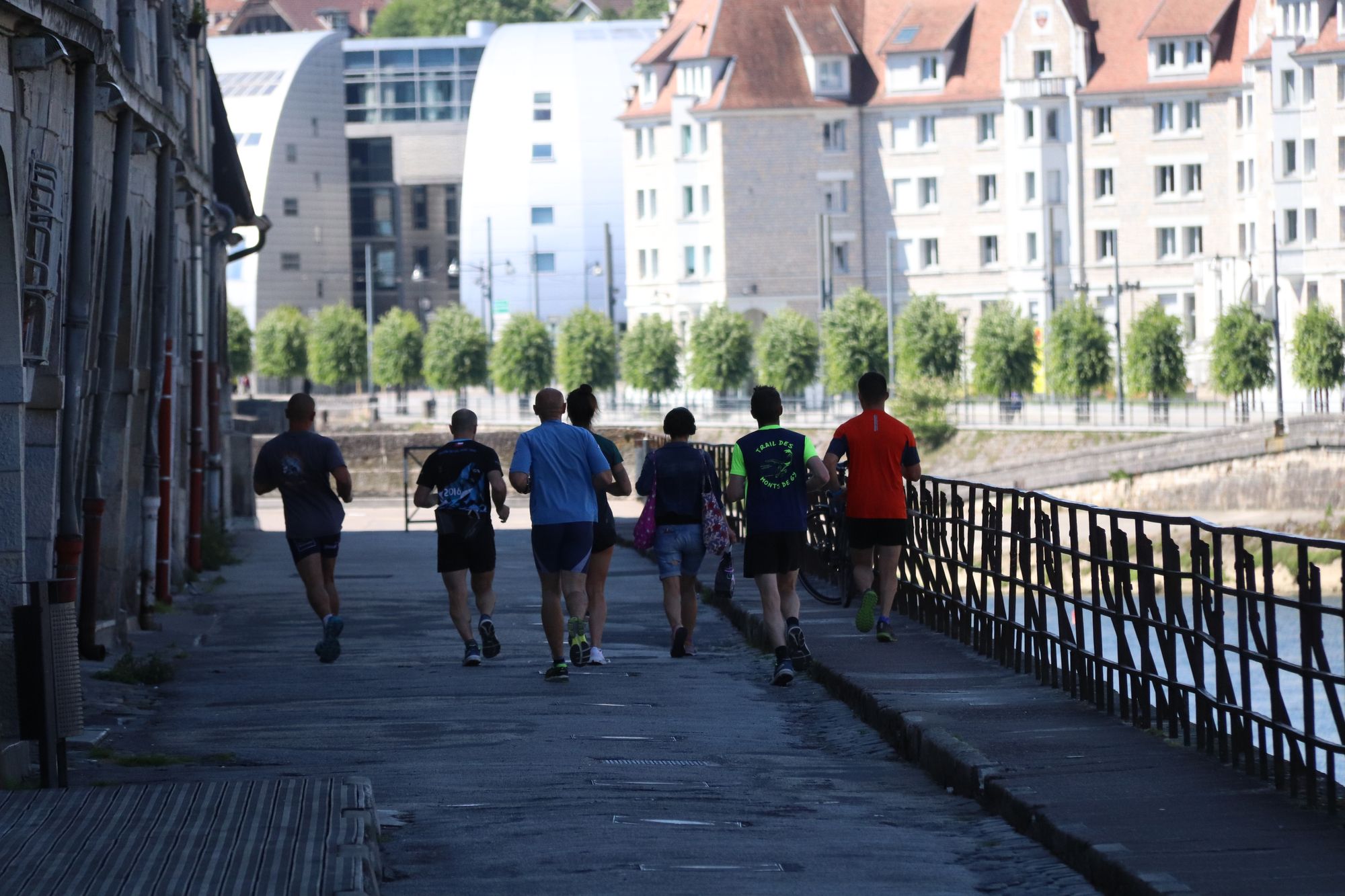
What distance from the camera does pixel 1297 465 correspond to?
62.6 metres

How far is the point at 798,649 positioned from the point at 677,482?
1.30 metres

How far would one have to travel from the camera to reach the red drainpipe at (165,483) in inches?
755

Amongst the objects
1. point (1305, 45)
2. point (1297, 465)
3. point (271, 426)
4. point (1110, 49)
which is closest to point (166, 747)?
point (1297, 465)

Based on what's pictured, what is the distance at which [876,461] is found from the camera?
13.8 metres

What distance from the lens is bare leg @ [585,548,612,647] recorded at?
1415 centimetres

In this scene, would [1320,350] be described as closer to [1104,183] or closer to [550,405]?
[1104,183]

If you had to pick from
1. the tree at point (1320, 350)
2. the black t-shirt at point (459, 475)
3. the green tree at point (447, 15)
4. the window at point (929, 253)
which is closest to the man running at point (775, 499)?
the black t-shirt at point (459, 475)

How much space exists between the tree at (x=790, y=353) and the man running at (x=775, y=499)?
73399 millimetres

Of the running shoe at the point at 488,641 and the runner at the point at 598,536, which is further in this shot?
the running shoe at the point at 488,641

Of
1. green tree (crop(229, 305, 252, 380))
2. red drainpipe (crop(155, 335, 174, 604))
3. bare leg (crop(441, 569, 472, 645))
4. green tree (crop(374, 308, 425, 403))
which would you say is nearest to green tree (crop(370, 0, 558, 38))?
green tree (crop(229, 305, 252, 380))

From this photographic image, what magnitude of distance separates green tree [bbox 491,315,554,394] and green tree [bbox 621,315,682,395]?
24.1 feet

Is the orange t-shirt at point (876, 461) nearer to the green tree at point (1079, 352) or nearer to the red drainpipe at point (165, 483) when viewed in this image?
the red drainpipe at point (165, 483)

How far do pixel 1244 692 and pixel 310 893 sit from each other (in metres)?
3.91

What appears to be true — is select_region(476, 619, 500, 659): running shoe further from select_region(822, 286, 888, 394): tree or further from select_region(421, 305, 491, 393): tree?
select_region(421, 305, 491, 393): tree
